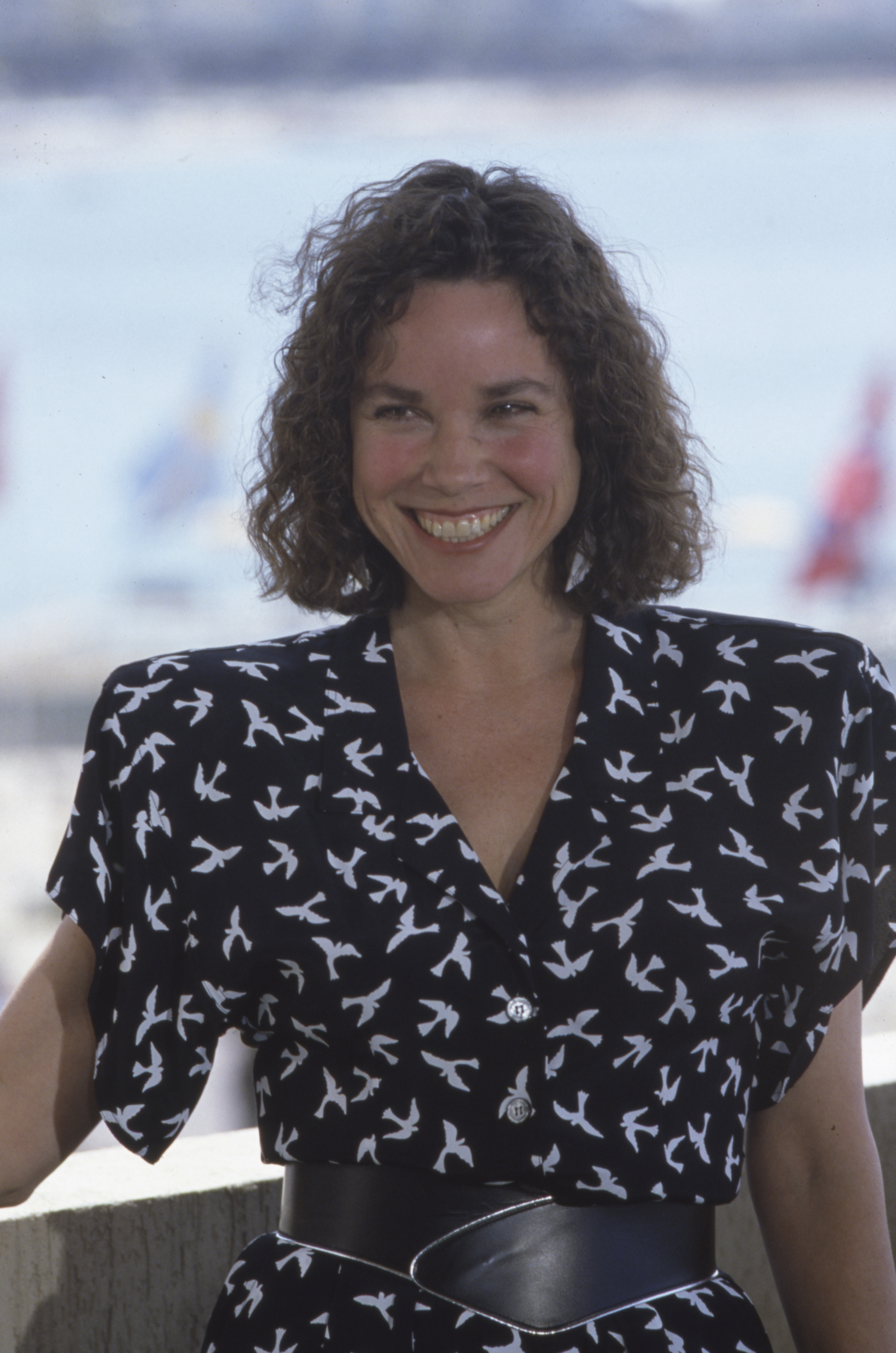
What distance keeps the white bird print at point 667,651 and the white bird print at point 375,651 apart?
24 cm

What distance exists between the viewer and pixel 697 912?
1.08m

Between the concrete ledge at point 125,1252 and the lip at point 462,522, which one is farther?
the concrete ledge at point 125,1252

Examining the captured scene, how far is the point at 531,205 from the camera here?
3.97ft

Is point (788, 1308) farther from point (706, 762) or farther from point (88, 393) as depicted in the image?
point (88, 393)

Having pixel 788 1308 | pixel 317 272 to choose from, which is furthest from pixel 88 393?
pixel 788 1308

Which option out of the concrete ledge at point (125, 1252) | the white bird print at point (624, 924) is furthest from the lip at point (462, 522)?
the concrete ledge at point (125, 1252)

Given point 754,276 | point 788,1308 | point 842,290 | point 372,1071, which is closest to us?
point 372,1071

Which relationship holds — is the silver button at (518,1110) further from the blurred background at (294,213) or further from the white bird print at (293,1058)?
the blurred background at (294,213)

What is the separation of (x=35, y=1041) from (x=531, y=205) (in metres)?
0.83

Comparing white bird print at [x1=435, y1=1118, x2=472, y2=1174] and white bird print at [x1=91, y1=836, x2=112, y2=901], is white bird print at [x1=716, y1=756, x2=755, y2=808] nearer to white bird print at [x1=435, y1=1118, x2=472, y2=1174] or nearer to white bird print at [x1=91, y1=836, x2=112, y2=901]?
white bird print at [x1=435, y1=1118, x2=472, y2=1174]

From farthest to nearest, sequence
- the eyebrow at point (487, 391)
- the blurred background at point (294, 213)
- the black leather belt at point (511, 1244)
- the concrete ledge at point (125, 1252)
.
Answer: the blurred background at point (294, 213) < the concrete ledge at point (125, 1252) < the eyebrow at point (487, 391) < the black leather belt at point (511, 1244)

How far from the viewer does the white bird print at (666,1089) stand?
1.06 meters

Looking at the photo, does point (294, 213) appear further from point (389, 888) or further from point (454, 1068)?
point (454, 1068)

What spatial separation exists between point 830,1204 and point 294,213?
3.66ft
